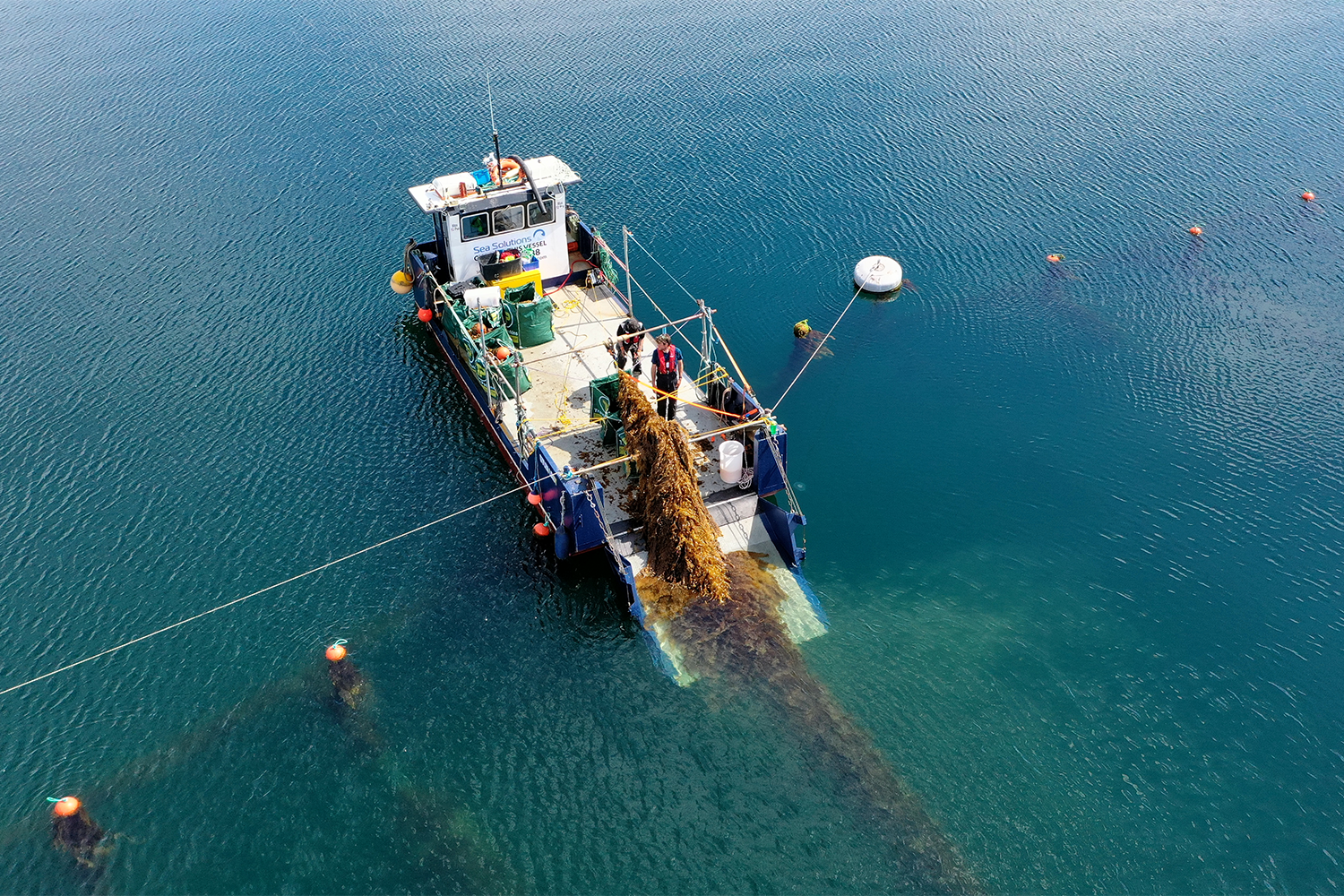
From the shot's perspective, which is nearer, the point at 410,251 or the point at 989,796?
the point at 989,796

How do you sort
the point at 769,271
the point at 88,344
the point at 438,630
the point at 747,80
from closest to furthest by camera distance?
the point at 438,630, the point at 88,344, the point at 769,271, the point at 747,80

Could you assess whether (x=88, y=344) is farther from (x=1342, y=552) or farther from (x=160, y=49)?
(x=1342, y=552)

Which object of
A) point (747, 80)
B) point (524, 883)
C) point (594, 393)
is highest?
point (747, 80)

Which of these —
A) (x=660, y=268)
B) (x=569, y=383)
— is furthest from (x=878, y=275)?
(x=569, y=383)

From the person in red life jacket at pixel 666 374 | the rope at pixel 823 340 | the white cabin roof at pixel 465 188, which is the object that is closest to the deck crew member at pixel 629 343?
the person in red life jacket at pixel 666 374

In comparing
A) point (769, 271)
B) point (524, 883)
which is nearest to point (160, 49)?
point (769, 271)

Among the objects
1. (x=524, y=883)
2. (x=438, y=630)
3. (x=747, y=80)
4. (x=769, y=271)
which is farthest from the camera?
(x=747, y=80)

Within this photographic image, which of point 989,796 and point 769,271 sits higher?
point 769,271
